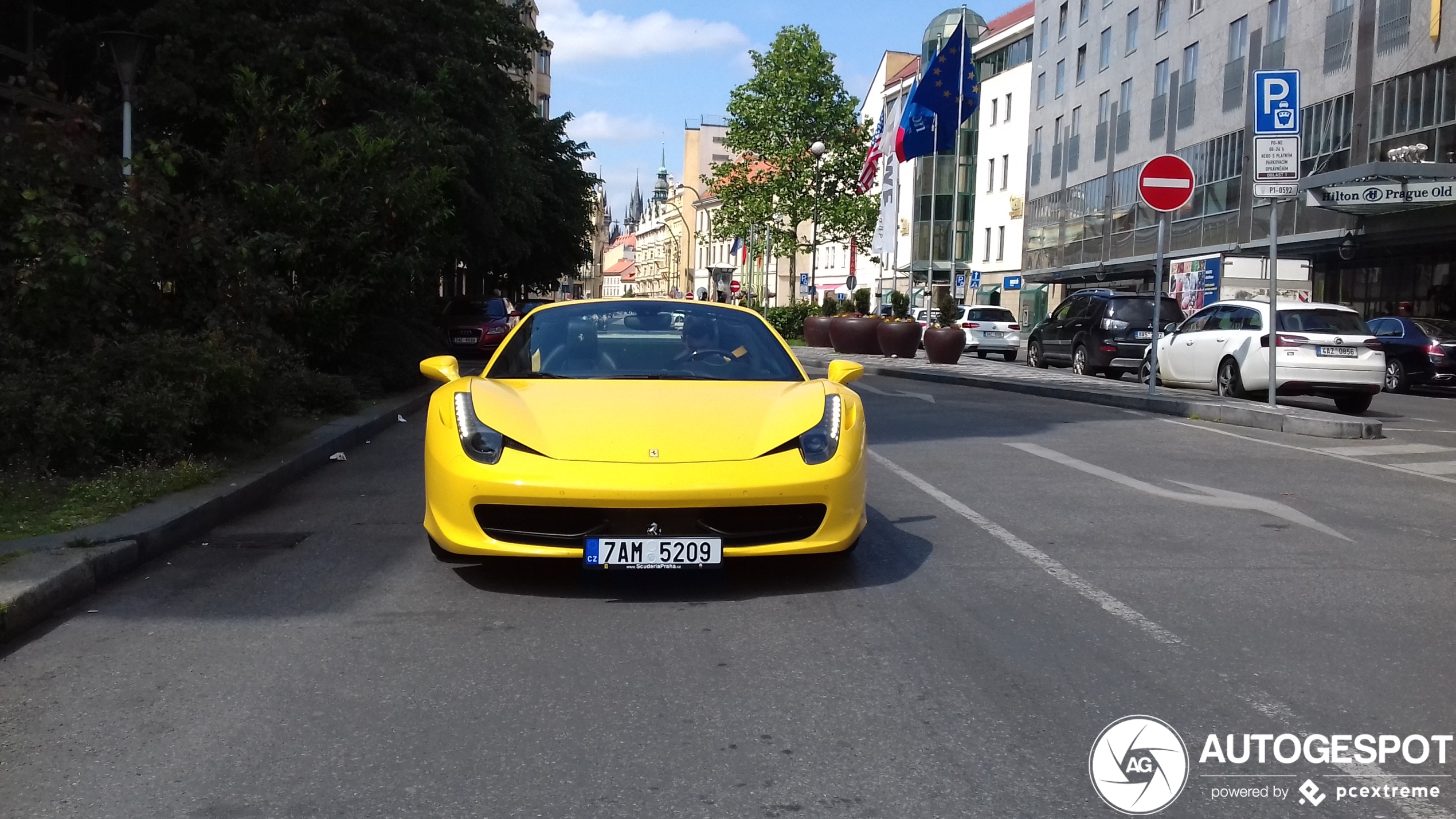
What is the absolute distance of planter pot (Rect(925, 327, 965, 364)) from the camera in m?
28.8

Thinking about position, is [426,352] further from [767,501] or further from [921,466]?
[767,501]

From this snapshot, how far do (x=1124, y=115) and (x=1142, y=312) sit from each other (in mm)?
26364

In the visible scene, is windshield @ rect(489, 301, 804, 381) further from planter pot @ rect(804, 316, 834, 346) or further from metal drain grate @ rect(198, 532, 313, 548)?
planter pot @ rect(804, 316, 834, 346)

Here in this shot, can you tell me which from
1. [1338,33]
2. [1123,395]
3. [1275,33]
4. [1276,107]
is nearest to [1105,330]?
[1123,395]

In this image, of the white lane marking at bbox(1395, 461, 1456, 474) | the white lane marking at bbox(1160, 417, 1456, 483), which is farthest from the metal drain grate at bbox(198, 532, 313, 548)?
Result: the white lane marking at bbox(1395, 461, 1456, 474)

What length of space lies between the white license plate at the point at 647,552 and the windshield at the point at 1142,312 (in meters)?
20.4

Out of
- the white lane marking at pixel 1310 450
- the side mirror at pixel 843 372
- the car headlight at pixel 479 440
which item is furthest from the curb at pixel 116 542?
the white lane marking at pixel 1310 450

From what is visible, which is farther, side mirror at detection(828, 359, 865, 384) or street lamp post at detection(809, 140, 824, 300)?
street lamp post at detection(809, 140, 824, 300)

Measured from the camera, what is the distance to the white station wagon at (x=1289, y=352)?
1623cm

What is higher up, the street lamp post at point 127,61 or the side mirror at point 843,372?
the street lamp post at point 127,61

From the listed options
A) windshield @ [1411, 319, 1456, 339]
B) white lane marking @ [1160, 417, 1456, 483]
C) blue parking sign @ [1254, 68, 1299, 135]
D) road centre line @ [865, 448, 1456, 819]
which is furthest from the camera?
windshield @ [1411, 319, 1456, 339]

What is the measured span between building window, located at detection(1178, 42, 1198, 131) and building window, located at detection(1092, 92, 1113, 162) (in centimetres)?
622

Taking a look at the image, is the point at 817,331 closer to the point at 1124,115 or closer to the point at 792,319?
the point at 792,319

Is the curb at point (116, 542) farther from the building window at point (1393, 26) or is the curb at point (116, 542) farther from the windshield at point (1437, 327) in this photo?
the building window at point (1393, 26)
